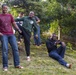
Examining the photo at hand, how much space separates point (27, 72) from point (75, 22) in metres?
9.05

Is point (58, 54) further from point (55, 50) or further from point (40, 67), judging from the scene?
point (40, 67)

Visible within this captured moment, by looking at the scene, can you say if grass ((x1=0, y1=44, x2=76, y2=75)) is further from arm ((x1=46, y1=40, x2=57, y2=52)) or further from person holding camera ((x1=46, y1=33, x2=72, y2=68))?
arm ((x1=46, y1=40, x2=57, y2=52))

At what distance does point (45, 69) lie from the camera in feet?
29.2

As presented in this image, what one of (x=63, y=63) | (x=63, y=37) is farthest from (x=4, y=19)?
(x=63, y=37)

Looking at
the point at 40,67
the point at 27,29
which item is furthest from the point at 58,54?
the point at 27,29

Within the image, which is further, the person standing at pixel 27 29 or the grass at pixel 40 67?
the person standing at pixel 27 29

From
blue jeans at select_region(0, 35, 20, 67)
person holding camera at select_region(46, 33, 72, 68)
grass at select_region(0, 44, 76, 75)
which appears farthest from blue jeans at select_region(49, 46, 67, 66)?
blue jeans at select_region(0, 35, 20, 67)

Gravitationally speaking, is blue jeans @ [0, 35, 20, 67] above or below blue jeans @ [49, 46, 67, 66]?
above

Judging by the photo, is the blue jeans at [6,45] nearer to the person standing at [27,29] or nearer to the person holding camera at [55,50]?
the person standing at [27,29]

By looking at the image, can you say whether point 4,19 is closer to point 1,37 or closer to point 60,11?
point 1,37

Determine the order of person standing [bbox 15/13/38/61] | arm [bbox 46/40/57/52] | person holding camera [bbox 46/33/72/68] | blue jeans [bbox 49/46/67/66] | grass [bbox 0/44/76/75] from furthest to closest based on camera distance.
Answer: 1. arm [bbox 46/40/57/52]
2. person holding camera [bbox 46/33/72/68]
3. blue jeans [bbox 49/46/67/66]
4. person standing [bbox 15/13/38/61]
5. grass [bbox 0/44/76/75]

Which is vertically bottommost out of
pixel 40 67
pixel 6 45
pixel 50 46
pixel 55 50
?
pixel 40 67

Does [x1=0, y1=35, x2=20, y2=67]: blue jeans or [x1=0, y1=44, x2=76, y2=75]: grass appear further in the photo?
[x1=0, y1=44, x2=76, y2=75]: grass

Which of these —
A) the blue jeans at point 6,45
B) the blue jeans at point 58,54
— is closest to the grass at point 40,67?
the blue jeans at point 58,54
